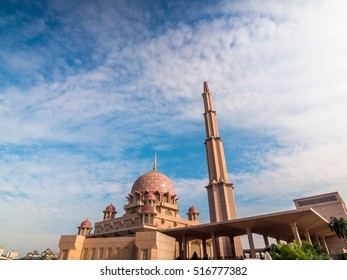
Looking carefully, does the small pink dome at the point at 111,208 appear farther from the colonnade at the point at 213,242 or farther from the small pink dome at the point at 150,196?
the colonnade at the point at 213,242

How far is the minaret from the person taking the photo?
2630 centimetres

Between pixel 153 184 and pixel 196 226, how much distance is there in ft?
50.8

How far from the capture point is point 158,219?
96.1 feet

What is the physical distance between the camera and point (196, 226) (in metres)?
21.8

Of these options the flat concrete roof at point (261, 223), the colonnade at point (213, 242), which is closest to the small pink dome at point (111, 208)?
the colonnade at point (213, 242)

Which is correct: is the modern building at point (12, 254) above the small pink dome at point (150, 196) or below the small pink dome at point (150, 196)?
below

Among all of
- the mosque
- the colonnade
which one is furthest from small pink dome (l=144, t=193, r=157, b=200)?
the colonnade

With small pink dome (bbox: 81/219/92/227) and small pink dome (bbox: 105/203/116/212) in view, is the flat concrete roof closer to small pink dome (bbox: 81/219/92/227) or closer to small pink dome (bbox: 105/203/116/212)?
small pink dome (bbox: 105/203/116/212)

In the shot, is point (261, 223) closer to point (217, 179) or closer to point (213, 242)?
point (213, 242)

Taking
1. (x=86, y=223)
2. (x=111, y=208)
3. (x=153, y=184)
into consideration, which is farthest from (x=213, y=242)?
(x=86, y=223)

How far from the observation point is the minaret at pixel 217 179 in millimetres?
26297
